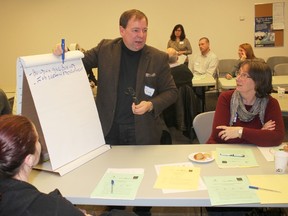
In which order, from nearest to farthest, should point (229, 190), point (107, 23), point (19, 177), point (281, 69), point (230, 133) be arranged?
point (19, 177) → point (229, 190) → point (230, 133) → point (281, 69) → point (107, 23)

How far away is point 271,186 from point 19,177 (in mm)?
1100

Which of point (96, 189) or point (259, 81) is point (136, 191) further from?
point (259, 81)

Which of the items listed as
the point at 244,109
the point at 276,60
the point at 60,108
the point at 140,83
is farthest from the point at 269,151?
the point at 276,60

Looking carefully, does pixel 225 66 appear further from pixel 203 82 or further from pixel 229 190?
pixel 229 190

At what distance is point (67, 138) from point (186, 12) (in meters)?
5.93

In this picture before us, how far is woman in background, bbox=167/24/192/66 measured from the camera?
692 cm

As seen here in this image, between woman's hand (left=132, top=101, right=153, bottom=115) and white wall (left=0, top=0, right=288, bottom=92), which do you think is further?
white wall (left=0, top=0, right=288, bottom=92)

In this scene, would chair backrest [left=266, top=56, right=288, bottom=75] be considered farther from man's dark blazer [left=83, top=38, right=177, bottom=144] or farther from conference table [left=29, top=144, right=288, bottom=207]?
conference table [left=29, top=144, right=288, bottom=207]

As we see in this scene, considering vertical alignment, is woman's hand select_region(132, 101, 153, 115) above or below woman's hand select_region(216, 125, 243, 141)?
above

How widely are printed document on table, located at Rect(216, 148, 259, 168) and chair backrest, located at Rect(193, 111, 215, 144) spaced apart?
0.43 m

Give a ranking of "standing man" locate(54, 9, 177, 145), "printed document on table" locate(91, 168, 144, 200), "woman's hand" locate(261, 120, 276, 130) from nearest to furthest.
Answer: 1. "printed document on table" locate(91, 168, 144, 200)
2. "woman's hand" locate(261, 120, 276, 130)
3. "standing man" locate(54, 9, 177, 145)

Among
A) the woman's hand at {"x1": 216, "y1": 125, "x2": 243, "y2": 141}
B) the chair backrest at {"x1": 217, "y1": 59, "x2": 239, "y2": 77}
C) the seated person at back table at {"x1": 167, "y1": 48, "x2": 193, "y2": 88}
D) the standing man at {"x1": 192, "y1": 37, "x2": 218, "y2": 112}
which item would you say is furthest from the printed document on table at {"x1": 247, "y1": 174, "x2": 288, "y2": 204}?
the chair backrest at {"x1": 217, "y1": 59, "x2": 239, "y2": 77}

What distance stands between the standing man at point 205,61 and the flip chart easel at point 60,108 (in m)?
4.35

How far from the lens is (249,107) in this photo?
210 cm
